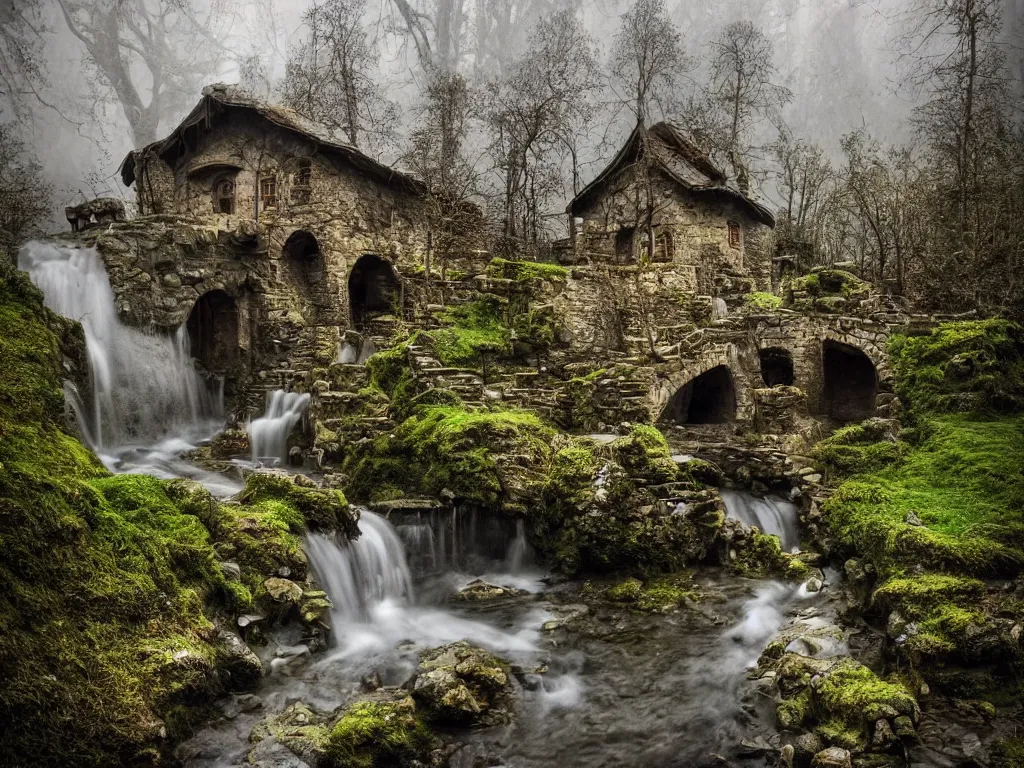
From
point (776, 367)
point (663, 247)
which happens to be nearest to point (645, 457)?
point (776, 367)

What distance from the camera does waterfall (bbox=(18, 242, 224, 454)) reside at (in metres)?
18.0

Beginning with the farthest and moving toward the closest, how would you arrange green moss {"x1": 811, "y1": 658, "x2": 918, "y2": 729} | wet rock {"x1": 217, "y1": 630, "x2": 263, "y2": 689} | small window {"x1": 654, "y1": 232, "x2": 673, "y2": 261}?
1. small window {"x1": 654, "y1": 232, "x2": 673, "y2": 261}
2. wet rock {"x1": 217, "y1": 630, "x2": 263, "y2": 689}
3. green moss {"x1": 811, "y1": 658, "x2": 918, "y2": 729}

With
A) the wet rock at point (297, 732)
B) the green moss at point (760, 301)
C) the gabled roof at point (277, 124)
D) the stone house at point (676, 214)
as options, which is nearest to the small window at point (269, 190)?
the gabled roof at point (277, 124)

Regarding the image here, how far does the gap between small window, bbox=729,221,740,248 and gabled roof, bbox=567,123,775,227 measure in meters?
0.76

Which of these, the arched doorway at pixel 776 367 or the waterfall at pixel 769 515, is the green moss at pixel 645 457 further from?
the arched doorway at pixel 776 367

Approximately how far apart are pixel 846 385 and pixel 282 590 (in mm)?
15252

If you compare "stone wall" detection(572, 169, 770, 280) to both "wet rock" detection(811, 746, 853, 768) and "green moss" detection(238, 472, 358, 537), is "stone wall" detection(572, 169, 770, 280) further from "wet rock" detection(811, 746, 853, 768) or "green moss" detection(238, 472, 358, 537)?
"wet rock" detection(811, 746, 853, 768)

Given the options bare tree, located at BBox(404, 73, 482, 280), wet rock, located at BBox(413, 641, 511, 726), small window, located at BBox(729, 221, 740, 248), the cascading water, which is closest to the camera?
wet rock, located at BBox(413, 641, 511, 726)

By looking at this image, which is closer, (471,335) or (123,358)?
(471,335)

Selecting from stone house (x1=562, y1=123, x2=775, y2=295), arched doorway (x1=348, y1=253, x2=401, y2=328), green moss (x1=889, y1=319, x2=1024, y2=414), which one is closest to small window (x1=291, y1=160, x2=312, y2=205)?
arched doorway (x1=348, y1=253, x2=401, y2=328)

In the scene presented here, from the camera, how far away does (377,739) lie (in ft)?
22.9

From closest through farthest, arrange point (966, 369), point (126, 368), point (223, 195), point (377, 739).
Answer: point (377, 739)
point (966, 369)
point (126, 368)
point (223, 195)

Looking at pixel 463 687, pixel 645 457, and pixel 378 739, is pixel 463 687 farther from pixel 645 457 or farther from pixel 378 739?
pixel 645 457

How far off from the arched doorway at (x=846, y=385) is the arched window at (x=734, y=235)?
36.9 feet
